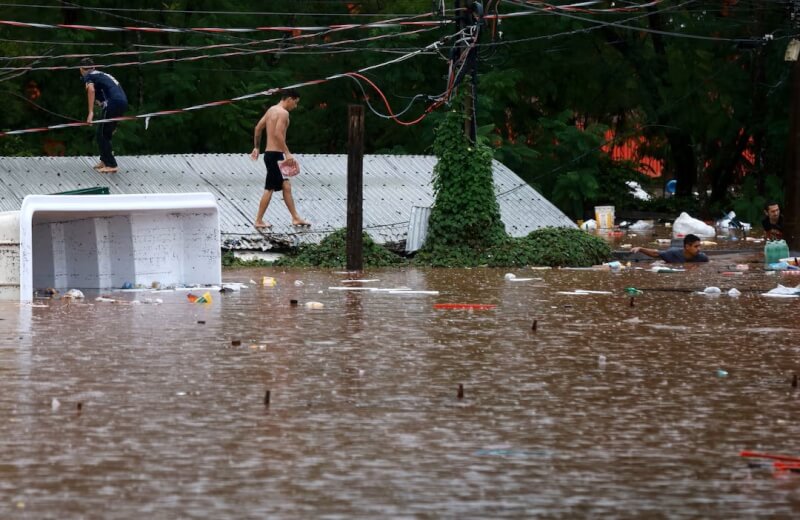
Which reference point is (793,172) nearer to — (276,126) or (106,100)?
(276,126)

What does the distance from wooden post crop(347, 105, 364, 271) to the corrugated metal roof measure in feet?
8.39

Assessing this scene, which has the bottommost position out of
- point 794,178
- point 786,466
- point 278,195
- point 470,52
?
point 786,466

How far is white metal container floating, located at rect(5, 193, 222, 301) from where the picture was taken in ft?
57.3

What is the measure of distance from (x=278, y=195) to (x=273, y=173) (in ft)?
8.55

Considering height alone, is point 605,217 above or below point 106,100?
below

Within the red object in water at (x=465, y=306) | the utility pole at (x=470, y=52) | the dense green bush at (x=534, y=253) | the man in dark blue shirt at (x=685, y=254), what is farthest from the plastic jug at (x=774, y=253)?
the red object in water at (x=465, y=306)

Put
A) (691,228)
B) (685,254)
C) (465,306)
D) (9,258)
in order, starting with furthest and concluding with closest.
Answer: (691,228) < (685,254) < (9,258) < (465,306)

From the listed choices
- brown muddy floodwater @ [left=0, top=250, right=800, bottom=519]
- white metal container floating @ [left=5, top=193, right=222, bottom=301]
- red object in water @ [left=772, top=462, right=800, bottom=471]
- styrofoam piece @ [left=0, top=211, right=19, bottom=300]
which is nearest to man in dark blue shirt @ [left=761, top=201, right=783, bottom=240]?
brown muddy floodwater @ [left=0, top=250, right=800, bottom=519]

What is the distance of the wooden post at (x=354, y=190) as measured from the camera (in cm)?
2086

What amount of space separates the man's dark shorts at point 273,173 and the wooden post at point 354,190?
214cm

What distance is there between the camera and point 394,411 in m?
8.79

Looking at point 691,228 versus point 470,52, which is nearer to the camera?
point 470,52

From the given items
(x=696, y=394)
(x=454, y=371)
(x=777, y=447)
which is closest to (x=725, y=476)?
(x=777, y=447)

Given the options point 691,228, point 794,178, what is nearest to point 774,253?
point 794,178
